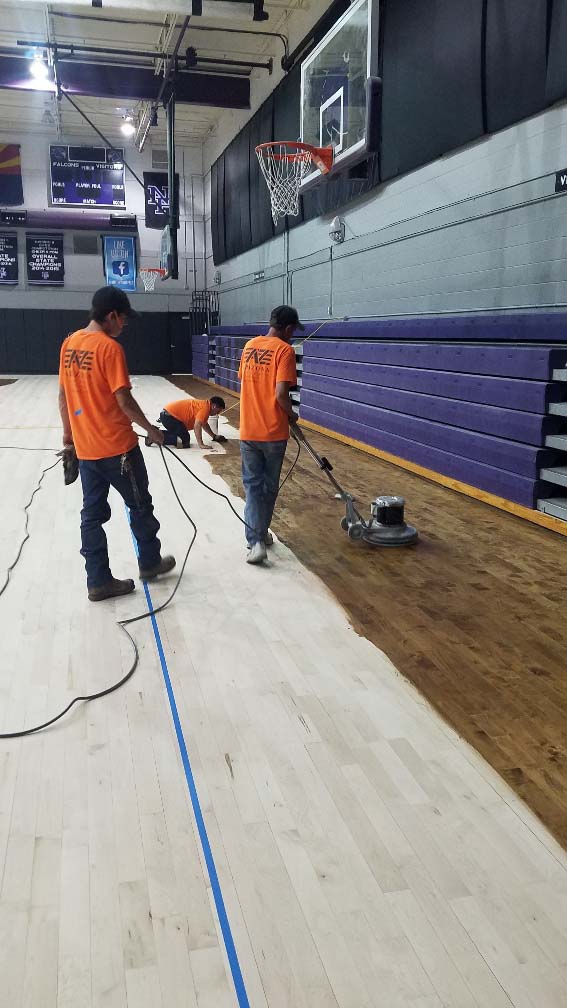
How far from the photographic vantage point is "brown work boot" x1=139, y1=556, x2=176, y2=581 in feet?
13.8

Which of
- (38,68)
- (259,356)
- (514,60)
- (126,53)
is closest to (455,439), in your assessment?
(259,356)

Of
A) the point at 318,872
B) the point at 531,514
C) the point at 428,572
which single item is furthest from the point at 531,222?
the point at 318,872

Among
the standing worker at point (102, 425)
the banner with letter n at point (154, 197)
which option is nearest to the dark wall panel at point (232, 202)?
the banner with letter n at point (154, 197)

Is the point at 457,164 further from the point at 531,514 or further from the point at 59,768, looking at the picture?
the point at 59,768

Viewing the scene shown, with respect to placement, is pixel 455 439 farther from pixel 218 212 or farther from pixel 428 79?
pixel 218 212

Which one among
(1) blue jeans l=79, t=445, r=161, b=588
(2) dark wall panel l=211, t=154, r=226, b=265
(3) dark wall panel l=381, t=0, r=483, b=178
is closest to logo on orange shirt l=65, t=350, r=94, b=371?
(1) blue jeans l=79, t=445, r=161, b=588

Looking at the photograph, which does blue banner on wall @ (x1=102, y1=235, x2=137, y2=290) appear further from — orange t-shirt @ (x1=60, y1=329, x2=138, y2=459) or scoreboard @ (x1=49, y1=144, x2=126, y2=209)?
orange t-shirt @ (x1=60, y1=329, x2=138, y2=459)

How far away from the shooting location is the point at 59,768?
8.02 feet

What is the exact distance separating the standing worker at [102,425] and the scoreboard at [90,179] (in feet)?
58.1

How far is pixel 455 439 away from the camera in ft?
21.8

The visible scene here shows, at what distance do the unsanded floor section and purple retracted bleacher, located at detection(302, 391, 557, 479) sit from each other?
402mm

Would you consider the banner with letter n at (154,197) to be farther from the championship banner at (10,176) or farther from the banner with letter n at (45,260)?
the championship banner at (10,176)

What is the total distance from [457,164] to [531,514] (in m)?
3.96

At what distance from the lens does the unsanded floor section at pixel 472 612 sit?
260 cm
